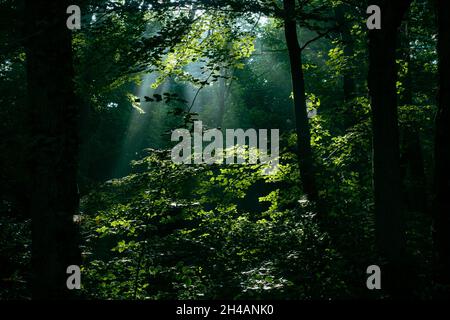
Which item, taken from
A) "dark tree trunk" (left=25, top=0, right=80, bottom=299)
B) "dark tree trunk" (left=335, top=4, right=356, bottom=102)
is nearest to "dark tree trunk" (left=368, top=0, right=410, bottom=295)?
"dark tree trunk" (left=25, top=0, right=80, bottom=299)

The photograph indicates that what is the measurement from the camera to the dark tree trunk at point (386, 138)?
5.97 meters

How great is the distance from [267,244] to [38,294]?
363 centimetres

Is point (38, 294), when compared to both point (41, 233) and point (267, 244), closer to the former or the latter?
point (41, 233)

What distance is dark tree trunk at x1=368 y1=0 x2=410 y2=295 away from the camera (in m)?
5.97

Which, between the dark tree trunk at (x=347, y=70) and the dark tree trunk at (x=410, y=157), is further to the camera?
the dark tree trunk at (x=347, y=70)

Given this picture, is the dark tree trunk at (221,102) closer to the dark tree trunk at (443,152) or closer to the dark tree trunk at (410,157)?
the dark tree trunk at (410,157)

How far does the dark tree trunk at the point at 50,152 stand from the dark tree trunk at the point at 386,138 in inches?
168

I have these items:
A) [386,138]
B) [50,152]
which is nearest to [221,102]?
[386,138]

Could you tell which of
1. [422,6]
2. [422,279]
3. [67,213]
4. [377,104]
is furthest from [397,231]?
[422,6]

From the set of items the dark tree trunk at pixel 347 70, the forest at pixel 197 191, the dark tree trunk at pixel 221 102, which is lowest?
the forest at pixel 197 191

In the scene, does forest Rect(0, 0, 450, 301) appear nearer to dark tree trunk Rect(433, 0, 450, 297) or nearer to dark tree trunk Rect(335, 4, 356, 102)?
dark tree trunk Rect(433, 0, 450, 297)

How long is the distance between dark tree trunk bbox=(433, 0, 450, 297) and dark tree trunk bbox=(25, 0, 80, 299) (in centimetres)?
476

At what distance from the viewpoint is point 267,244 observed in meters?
7.04

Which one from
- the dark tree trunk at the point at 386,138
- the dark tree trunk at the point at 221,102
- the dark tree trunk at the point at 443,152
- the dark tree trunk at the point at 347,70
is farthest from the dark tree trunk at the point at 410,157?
the dark tree trunk at the point at 221,102
